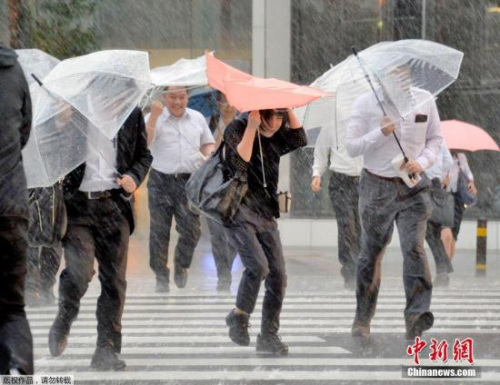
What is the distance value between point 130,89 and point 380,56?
1892 millimetres

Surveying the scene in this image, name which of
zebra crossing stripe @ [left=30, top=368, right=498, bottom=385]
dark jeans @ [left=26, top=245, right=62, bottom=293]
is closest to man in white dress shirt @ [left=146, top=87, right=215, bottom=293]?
dark jeans @ [left=26, top=245, right=62, bottom=293]

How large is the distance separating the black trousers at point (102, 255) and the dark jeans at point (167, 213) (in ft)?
12.6

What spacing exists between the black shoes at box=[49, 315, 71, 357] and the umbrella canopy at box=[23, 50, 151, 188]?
919 mm

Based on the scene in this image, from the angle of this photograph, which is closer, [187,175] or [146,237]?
[187,175]

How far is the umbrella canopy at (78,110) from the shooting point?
7441 mm

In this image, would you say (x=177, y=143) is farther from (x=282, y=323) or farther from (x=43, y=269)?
(x=282, y=323)

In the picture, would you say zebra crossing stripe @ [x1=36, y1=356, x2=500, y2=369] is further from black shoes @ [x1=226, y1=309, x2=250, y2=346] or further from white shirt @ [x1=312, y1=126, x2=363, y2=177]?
white shirt @ [x1=312, y1=126, x2=363, y2=177]

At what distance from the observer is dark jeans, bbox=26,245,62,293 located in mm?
10906

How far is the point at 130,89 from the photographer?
757cm

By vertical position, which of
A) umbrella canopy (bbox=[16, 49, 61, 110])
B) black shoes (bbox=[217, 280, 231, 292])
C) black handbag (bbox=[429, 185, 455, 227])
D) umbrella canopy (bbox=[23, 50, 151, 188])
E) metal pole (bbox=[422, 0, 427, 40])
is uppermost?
umbrella canopy (bbox=[16, 49, 61, 110])

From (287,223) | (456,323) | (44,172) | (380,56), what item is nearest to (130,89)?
(44,172)

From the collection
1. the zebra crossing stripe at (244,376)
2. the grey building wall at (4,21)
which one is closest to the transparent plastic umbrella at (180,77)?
the zebra crossing stripe at (244,376)

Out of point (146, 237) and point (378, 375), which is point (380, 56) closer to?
point (378, 375)

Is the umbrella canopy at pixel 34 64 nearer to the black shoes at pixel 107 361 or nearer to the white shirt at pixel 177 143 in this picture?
the black shoes at pixel 107 361
